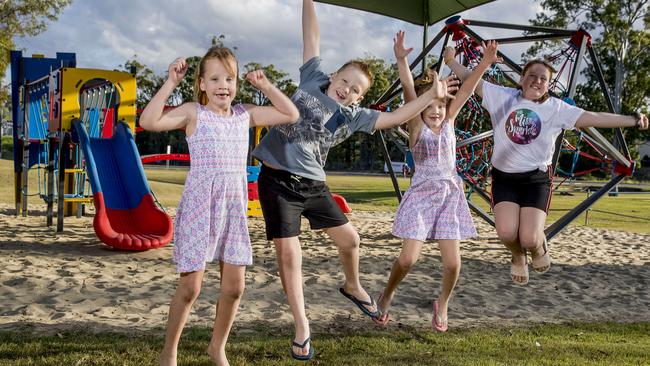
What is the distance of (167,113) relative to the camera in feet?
11.0

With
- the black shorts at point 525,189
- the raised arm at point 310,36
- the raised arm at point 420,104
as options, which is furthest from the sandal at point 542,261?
the raised arm at point 310,36

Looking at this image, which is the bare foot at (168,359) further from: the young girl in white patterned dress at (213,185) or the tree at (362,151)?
the tree at (362,151)

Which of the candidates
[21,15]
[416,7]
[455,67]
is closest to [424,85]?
[455,67]

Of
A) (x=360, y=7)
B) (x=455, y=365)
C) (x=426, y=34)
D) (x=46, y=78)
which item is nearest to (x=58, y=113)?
(x=46, y=78)

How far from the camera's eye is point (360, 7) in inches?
370

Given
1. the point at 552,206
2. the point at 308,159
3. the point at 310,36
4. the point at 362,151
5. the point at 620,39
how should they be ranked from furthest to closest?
the point at 362,151, the point at 620,39, the point at 552,206, the point at 310,36, the point at 308,159

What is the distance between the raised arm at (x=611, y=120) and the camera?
4.43m

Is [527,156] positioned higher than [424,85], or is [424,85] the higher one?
[424,85]

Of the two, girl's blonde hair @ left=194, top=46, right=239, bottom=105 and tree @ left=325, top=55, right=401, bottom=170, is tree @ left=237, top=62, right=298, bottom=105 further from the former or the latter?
girl's blonde hair @ left=194, top=46, right=239, bottom=105

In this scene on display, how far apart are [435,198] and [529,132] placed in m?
0.88

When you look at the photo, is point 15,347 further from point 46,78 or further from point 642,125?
point 46,78

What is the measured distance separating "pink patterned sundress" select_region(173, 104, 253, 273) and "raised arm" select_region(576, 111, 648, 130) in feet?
8.90

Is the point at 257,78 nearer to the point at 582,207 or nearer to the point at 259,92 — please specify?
→ the point at 582,207

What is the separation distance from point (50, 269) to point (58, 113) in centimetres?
362
